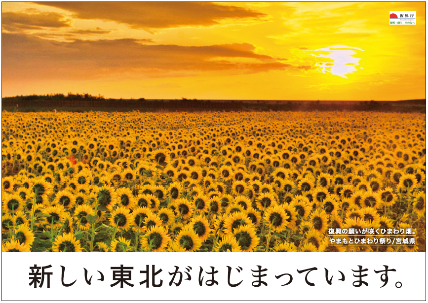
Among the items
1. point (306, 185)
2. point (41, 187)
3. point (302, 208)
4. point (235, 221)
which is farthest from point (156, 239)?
point (306, 185)

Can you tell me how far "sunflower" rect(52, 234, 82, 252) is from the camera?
163 inches

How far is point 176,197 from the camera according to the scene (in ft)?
18.2

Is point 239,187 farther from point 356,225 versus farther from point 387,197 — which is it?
point 387,197

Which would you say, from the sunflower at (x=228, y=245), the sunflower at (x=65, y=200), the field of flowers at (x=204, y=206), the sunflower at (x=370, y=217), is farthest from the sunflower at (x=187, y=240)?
the sunflower at (x=370, y=217)

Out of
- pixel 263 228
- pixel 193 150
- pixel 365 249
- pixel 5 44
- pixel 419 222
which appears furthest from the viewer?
pixel 193 150

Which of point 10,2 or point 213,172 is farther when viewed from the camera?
point 213,172

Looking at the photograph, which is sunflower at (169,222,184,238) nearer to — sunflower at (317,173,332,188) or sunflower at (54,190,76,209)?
sunflower at (54,190,76,209)

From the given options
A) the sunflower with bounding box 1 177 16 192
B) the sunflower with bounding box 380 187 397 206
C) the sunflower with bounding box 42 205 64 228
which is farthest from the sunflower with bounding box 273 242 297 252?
the sunflower with bounding box 1 177 16 192

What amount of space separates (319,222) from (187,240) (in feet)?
5.96

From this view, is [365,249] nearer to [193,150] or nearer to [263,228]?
[263,228]

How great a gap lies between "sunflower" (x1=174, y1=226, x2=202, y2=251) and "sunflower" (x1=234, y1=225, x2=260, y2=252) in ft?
1.56

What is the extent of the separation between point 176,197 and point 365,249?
2.76 m

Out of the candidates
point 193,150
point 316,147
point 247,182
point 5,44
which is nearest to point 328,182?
point 247,182

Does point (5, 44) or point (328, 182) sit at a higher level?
point (5, 44)
